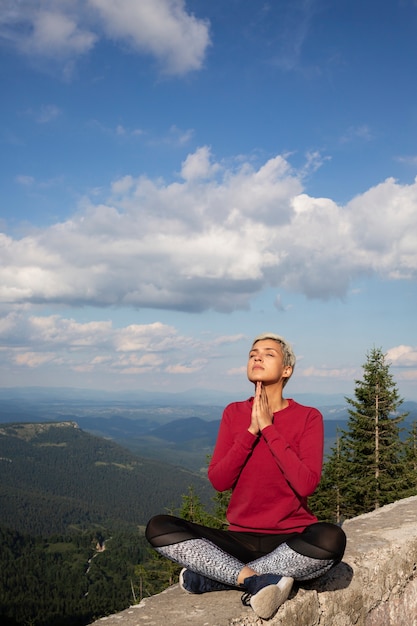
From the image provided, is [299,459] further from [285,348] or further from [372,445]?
[372,445]

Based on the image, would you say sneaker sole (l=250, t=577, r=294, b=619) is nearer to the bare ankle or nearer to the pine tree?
the bare ankle

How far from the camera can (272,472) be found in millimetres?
3881

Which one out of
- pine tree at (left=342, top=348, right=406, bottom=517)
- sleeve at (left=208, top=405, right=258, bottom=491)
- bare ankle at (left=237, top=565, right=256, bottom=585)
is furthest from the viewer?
pine tree at (left=342, top=348, right=406, bottom=517)

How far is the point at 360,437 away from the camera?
2514 centimetres

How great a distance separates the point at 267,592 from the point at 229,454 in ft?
3.28

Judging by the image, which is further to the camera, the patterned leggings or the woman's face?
the woman's face

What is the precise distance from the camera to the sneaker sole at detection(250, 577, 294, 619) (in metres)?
3.17

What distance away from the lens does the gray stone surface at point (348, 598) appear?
134 inches

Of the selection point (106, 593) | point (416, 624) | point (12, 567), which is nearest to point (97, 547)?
point (12, 567)

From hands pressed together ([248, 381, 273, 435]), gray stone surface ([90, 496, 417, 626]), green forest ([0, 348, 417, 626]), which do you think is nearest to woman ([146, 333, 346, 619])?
hands pressed together ([248, 381, 273, 435])

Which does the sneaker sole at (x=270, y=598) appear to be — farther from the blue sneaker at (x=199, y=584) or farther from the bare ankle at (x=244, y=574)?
the blue sneaker at (x=199, y=584)

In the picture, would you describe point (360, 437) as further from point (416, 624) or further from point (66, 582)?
point (66, 582)

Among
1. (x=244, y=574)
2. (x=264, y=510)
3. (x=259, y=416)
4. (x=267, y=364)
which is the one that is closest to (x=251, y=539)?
(x=264, y=510)

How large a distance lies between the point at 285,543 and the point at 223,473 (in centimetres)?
69
